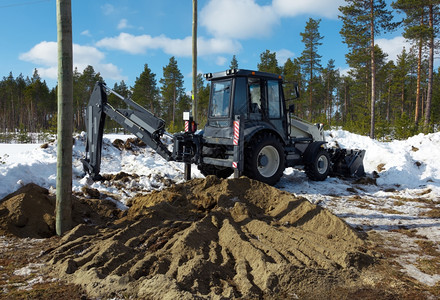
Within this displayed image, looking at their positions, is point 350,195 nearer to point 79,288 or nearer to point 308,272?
point 308,272

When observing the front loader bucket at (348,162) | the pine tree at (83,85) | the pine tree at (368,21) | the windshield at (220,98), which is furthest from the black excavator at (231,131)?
the pine tree at (83,85)

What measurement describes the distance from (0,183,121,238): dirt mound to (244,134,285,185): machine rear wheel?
11.4 ft

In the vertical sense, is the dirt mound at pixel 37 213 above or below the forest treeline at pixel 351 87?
below

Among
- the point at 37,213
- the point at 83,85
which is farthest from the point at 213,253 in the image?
the point at 83,85

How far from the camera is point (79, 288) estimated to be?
3.19 metres

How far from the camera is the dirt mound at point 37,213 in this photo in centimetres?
515

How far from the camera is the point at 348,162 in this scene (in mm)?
11328

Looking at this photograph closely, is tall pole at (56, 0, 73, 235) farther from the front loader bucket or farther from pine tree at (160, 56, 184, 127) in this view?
pine tree at (160, 56, 184, 127)

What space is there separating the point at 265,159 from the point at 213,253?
16.9 ft

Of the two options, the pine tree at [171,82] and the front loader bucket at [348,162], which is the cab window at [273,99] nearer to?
the front loader bucket at [348,162]

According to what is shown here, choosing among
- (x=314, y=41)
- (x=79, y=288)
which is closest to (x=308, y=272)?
(x=79, y=288)

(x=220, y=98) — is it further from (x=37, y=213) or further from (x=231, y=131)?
(x=37, y=213)

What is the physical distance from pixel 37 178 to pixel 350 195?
308 inches

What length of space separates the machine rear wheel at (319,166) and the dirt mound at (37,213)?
607cm
